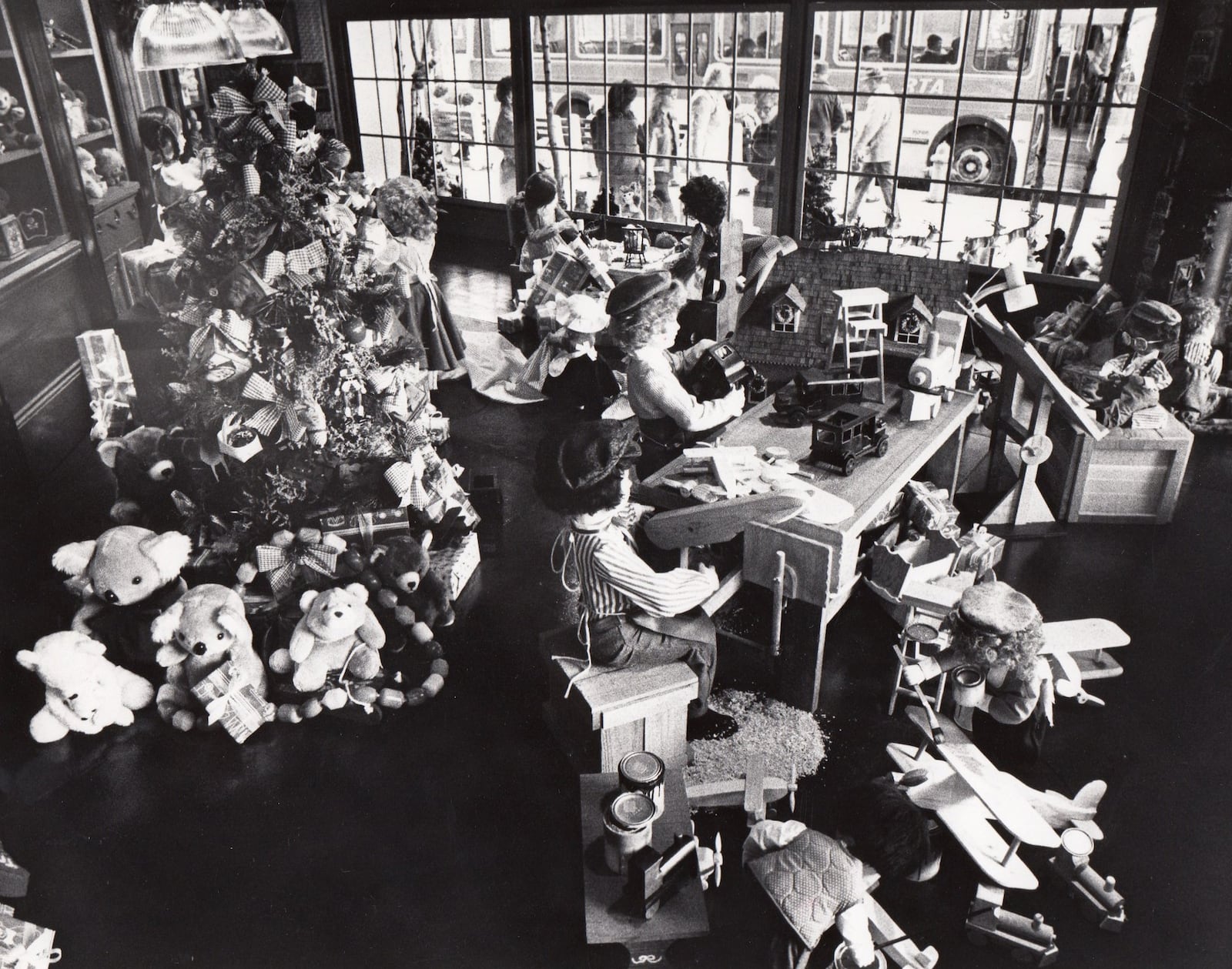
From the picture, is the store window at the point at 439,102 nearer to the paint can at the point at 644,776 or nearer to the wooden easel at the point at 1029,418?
the wooden easel at the point at 1029,418

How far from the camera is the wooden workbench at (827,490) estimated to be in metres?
2.71

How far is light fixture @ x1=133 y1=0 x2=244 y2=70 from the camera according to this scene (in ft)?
13.5

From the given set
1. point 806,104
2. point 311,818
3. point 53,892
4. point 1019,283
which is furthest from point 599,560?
point 806,104

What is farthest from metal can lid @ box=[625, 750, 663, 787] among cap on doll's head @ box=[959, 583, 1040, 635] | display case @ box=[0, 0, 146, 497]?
display case @ box=[0, 0, 146, 497]

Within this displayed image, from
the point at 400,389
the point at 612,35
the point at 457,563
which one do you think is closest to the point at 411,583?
the point at 457,563

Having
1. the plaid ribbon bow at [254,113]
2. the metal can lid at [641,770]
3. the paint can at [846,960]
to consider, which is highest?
the plaid ribbon bow at [254,113]

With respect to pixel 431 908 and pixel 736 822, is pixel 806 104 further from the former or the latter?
pixel 431 908

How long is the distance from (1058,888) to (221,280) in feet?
11.2

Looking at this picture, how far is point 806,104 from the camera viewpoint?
6445 mm

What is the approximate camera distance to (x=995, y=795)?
2383 mm

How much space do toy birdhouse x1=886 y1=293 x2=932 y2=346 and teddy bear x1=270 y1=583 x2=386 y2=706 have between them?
7.51 ft

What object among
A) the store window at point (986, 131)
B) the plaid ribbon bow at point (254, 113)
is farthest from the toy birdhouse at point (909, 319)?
the store window at point (986, 131)

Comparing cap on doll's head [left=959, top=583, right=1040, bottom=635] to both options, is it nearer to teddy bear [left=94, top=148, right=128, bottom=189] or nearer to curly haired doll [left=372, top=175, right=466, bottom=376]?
curly haired doll [left=372, top=175, right=466, bottom=376]

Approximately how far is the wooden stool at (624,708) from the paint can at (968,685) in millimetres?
760
